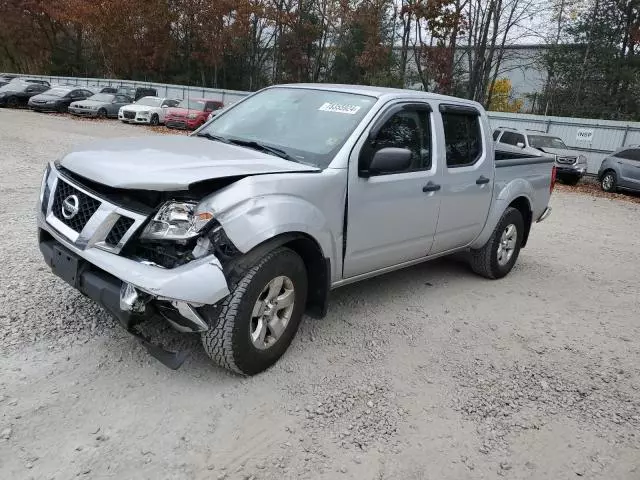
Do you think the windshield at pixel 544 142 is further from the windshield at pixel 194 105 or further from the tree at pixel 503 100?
the tree at pixel 503 100

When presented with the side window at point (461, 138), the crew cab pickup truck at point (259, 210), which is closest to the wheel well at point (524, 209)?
the side window at point (461, 138)

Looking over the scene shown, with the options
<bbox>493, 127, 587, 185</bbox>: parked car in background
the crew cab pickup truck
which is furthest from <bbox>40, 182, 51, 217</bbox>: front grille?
<bbox>493, 127, 587, 185</bbox>: parked car in background

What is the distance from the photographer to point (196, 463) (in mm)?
2645

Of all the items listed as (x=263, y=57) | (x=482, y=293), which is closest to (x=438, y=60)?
(x=263, y=57)

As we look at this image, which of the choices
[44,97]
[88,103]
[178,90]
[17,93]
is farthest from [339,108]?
[178,90]

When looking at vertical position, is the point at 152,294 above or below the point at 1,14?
below

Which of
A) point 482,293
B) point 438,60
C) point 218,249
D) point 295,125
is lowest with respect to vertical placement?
point 482,293

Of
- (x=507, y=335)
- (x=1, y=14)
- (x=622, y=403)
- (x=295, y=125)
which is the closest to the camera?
(x=622, y=403)

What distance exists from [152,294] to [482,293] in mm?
3689

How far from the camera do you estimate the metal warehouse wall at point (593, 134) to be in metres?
20.2

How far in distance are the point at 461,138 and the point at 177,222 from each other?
3056mm

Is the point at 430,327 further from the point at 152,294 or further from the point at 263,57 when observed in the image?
the point at 263,57

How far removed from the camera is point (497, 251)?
230 inches

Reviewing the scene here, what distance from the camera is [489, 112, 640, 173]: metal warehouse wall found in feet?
66.3
